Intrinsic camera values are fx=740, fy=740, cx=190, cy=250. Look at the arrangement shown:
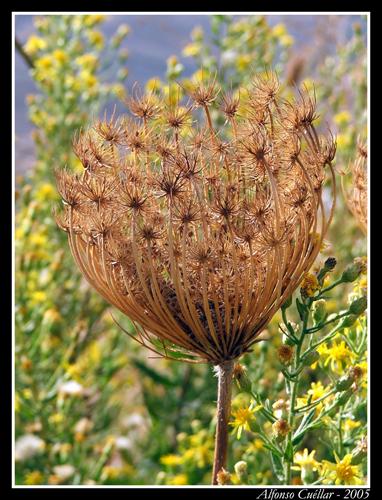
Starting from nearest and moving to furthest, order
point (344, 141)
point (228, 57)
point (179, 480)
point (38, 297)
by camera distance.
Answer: point (179, 480) → point (38, 297) → point (228, 57) → point (344, 141)

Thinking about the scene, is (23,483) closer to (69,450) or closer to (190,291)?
(69,450)

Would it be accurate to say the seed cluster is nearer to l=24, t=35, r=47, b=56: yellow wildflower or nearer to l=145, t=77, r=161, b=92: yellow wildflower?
l=145, t=77, r=161, b=92: yellow wildflower

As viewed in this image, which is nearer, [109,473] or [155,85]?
[155,85]

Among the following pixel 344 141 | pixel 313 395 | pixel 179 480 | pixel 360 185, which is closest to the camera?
pixel 313 395

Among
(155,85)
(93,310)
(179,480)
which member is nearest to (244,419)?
(155,85)

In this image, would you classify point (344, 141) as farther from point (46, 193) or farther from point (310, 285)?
point (310, 285)

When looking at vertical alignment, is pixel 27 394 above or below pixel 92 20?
below

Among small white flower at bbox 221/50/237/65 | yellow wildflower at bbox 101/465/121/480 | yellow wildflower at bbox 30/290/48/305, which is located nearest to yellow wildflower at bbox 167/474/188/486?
yellow wildflower at bbox 101/465/121/480

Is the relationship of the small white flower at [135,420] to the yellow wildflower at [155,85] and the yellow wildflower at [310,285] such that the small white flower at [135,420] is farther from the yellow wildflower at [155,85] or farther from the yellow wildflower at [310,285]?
the yellow wildflower at [310,285]
